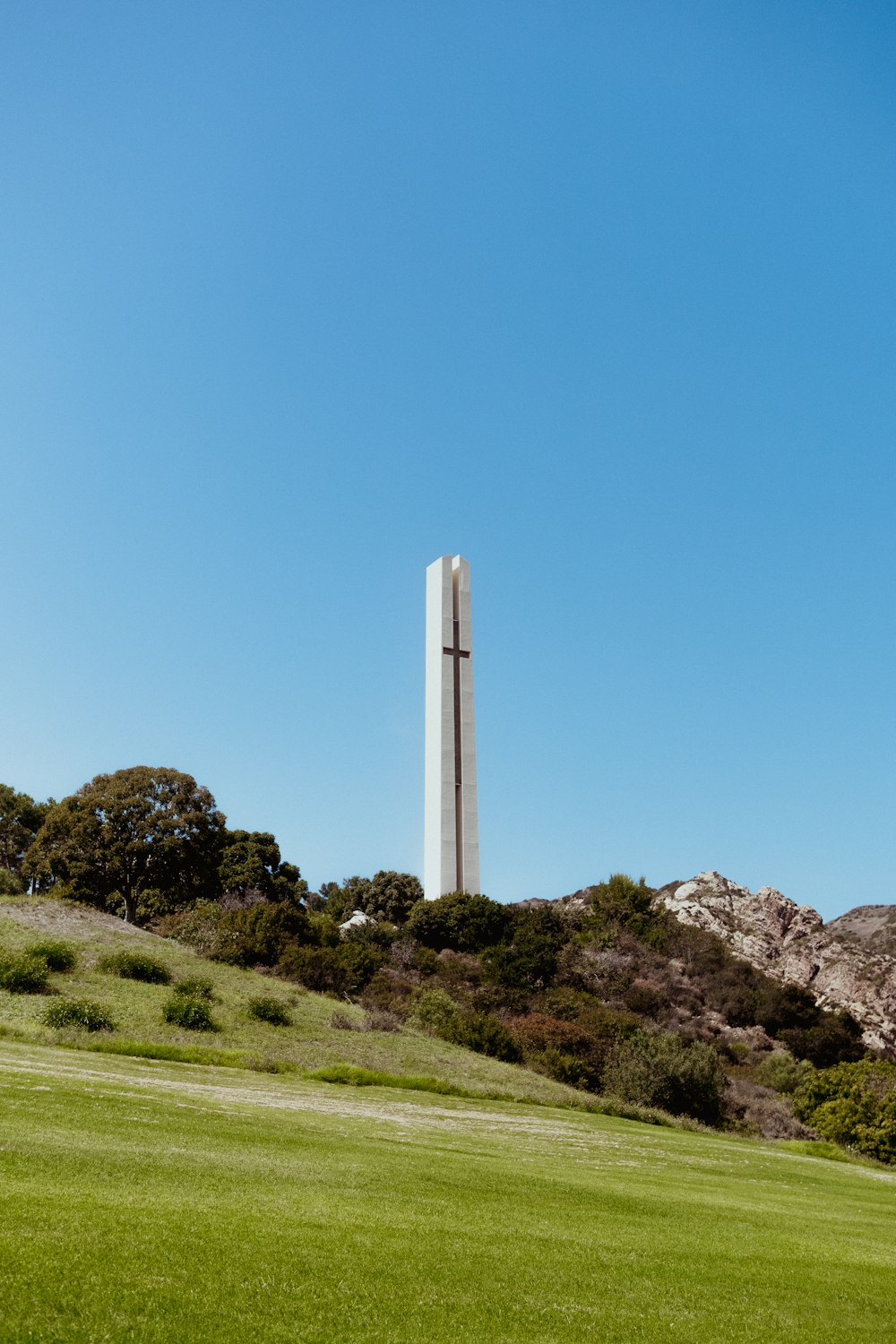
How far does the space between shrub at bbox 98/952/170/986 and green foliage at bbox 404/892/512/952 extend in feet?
81.6

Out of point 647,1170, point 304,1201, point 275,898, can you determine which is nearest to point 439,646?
point 275,898

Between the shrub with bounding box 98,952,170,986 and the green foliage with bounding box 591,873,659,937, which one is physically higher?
the green foliage with bounding box 591,873,659,937

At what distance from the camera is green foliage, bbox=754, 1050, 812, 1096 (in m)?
40.0

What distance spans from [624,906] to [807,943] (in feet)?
62.6

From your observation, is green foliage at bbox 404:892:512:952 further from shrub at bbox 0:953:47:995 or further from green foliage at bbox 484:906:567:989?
shrub at bbox 0:953:47:995

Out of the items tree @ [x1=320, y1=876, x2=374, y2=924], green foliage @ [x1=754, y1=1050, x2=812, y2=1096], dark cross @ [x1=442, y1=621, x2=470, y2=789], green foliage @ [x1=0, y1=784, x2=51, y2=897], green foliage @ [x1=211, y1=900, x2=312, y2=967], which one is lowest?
green foliage @ [x1=754, y1=1050, x2=812, y2=1096]

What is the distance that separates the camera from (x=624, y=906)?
6362 cm

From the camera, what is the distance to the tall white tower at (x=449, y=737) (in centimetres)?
6369

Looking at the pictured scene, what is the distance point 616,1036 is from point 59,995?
18.7 m

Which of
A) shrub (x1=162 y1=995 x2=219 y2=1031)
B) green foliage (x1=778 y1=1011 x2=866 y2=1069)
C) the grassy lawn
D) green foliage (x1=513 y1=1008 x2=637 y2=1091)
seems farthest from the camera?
green foliage (x1=778 y1=1011 x2=866 y2=1069)

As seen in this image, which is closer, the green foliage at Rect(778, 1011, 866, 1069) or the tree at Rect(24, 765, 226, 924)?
the green foliage at Rect(778, 1011, 866, 1069)

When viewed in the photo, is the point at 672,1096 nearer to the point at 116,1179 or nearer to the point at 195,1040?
the point at 195,1040

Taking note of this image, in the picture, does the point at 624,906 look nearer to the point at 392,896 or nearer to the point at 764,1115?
the point at 392,896

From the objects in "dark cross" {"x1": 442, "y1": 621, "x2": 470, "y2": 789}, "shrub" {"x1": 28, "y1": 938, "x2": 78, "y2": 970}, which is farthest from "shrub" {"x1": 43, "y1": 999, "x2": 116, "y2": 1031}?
"dark cross" {"x1": 442, "y1": 621, "x2": 470, "y2": 789}
